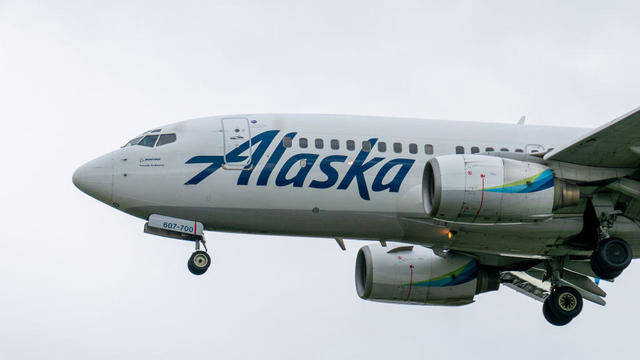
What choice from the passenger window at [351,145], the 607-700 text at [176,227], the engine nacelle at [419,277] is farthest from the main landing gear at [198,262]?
the engine nacelle at [419,277]

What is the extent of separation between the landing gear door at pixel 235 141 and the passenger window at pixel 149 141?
1610mm

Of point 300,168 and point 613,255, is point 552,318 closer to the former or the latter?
point 613,255

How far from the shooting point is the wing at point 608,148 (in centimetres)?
2633

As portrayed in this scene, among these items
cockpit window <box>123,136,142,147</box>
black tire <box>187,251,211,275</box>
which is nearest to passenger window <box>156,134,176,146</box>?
cockpit window <box>123,136,142,147</box>

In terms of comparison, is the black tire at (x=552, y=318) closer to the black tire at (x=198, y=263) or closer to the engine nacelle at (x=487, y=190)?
the engine nacelle at (x=487, y=190)

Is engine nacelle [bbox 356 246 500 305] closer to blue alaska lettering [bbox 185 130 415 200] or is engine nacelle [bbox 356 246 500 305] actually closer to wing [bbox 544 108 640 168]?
blue alaska lettering [bbox 185 130 415 200]

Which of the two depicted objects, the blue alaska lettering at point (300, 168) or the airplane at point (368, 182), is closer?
the airplane at point (368, 182)

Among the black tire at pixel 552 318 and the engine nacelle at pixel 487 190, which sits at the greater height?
the engine nacelle at pixel 487 190

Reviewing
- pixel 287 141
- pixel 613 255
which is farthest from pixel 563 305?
pixel 287 141

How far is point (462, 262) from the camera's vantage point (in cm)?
3083

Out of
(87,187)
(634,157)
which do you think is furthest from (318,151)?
(634,157)

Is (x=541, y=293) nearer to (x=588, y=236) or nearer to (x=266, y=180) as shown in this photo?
(x=588, y=236)

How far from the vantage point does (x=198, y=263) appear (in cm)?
2800

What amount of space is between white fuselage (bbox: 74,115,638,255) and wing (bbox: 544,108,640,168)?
1.47 m
